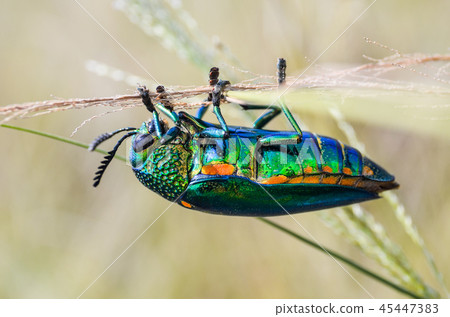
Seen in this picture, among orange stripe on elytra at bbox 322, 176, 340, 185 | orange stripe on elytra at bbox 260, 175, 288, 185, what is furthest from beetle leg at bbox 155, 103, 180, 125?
orange stripe on elytra at bbox 322, 176, 340, 185

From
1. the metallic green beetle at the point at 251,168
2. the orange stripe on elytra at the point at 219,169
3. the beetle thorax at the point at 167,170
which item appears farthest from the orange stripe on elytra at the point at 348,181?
the beetle thorax at the point at 167,170

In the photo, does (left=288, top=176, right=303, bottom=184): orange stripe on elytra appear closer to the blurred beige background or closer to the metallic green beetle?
the metallic green beetle

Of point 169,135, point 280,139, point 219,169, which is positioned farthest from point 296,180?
point 169,135

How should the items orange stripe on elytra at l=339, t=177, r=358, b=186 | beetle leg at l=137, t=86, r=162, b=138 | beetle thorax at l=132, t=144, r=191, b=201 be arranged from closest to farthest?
beetle leg at l=137, t=86, r=162, b=138
orange stripe on elytra at l=339, t=177, r=358, b=186
beetle thorax at l=132, t=144, r=191, b=201
